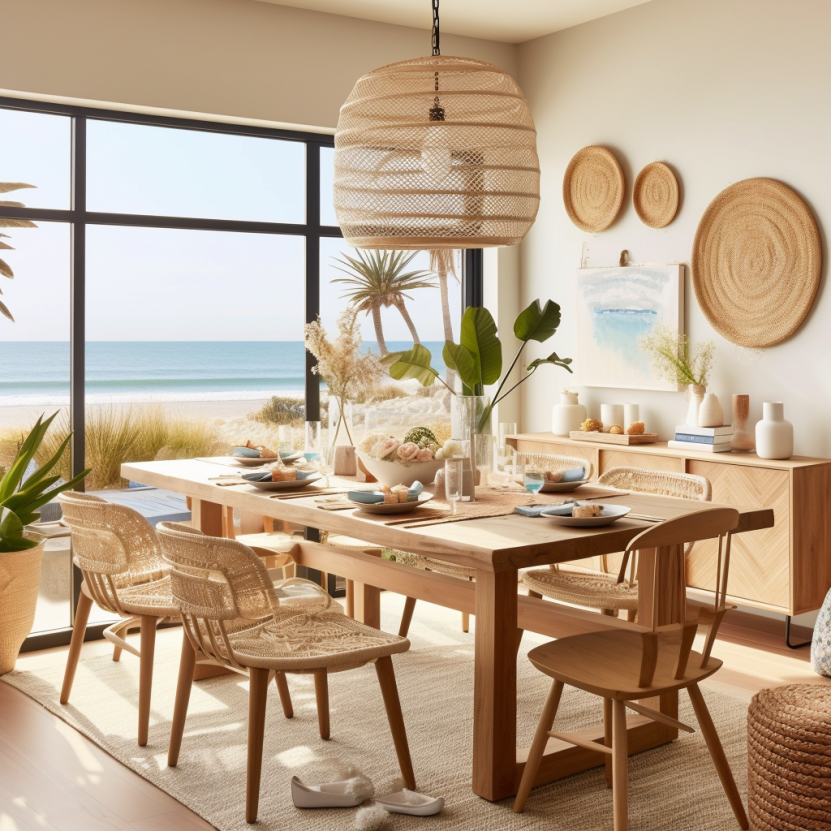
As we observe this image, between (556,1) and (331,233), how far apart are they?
5.27 feet

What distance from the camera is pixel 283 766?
319 cm

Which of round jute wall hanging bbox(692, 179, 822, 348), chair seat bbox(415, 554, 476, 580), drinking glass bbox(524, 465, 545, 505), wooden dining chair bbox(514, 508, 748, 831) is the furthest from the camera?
round jute wall hanging bbox(692, 179, 822, 348)

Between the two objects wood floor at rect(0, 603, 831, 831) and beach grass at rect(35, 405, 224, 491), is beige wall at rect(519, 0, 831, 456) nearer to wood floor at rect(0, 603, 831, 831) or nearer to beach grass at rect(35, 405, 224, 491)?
wood floor at rect(0, 603, 831, 831)

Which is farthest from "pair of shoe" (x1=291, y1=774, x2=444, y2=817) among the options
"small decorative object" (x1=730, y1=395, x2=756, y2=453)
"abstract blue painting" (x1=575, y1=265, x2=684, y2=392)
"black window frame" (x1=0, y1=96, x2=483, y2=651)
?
"abstract blue painting" (x1=575, y1=265, x2=684, y2=392)

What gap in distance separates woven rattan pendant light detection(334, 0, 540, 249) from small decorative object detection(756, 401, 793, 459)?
1.80 metres

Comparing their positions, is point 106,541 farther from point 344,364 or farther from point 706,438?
point 706,438


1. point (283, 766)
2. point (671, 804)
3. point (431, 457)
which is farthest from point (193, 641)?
point (671, 804)

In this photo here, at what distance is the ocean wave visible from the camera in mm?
4523

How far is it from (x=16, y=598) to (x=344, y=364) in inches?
75.6

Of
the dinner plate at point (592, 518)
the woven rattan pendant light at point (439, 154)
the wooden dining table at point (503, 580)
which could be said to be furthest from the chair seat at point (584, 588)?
the woven rattan pendant light at point (439, 154)

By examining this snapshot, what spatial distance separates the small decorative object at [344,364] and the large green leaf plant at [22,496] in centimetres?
139

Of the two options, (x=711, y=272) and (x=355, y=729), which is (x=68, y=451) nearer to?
(x=355, y=729)

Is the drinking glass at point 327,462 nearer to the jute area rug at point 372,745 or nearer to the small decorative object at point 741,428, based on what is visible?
the jute area rug at point 372,745

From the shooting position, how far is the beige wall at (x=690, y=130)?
4.45m
